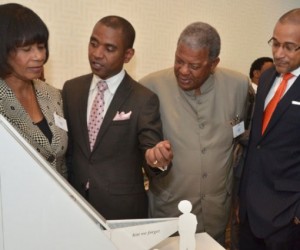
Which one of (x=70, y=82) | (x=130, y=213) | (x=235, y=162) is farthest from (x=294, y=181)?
(x=70, y=82)

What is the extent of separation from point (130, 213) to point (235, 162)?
644 millimetres

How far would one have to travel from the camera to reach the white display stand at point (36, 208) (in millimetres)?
707

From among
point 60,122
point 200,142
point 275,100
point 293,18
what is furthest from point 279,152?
point 60,122

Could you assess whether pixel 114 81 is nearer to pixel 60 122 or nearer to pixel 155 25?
pixel 60 122

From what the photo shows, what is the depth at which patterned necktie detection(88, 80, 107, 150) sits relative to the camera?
143 cm

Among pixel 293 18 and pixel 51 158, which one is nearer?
pixel 51 158

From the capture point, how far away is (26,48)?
46.7 inches

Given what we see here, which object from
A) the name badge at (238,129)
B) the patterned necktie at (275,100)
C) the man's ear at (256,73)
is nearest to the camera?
the patterned necktie at (275,100)

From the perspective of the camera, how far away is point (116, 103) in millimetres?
1419

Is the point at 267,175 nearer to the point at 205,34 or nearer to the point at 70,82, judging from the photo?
the point at 205,34

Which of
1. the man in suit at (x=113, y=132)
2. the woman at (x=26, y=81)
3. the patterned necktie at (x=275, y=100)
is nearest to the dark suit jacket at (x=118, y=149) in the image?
the man in suit at (x=113, y=132)

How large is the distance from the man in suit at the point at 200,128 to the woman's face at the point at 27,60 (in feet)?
1.89

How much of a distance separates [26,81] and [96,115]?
1.01 feet

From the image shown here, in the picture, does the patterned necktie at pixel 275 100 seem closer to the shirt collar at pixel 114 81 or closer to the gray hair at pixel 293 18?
the gray hair at pixel 293 18
